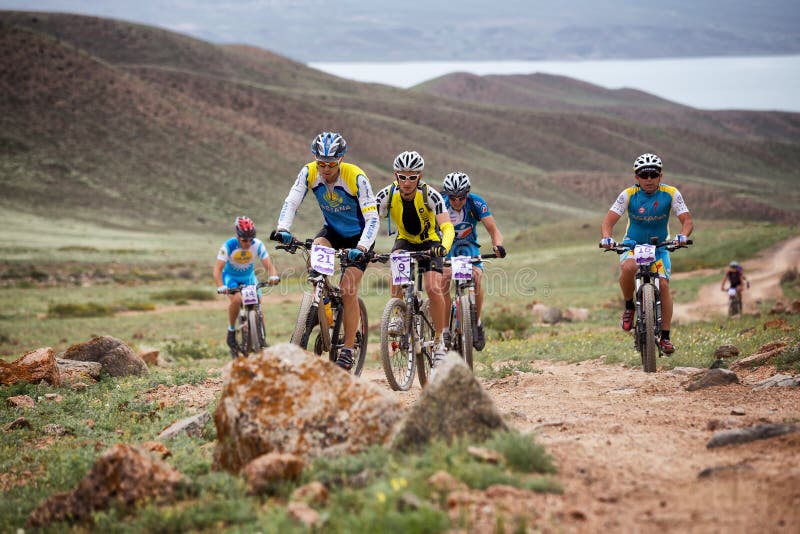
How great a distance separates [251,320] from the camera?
1212 centimetres

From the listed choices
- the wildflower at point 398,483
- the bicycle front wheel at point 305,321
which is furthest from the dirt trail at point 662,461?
the bicycle front wheel at point 305,321

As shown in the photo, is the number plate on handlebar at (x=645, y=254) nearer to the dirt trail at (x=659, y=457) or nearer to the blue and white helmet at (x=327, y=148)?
the dirt trail at (x=659, y=457)

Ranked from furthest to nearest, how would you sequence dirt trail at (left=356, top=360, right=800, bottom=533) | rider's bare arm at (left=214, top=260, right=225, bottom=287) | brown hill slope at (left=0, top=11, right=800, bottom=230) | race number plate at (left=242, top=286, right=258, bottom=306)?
brown hill slope at (left=0, top=11, right=800, bottom=230) → race number plate at (left=242, top=286, right=258, bottom=306) → rider's bare arm at (left=214, top=260, right=225, bottom=287) → dirt trail at (left=356, top=360, right=800, bottom=533)

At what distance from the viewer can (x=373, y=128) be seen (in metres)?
128

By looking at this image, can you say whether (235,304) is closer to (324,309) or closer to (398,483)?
(324,309)

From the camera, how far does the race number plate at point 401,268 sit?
9.20 metres

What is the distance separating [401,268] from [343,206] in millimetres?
997

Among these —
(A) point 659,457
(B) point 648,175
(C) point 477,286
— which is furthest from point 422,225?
(A) point 659,457

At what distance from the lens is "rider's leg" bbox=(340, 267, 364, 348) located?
30.6 ft

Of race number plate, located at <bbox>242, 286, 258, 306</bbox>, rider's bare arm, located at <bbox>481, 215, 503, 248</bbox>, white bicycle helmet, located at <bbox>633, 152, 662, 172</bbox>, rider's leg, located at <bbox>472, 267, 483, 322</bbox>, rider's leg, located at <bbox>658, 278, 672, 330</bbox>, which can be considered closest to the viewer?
white bicycle helmet, located at <bbox>633, 152, 662, 172</bbox>

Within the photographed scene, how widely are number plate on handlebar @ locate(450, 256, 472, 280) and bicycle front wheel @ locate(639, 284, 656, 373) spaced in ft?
7.43

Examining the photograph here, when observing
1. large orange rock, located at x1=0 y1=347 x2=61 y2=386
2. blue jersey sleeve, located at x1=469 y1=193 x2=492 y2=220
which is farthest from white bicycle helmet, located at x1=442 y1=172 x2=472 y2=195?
large orange rock, located at x1=0 y1=347 x2=61 y2=386

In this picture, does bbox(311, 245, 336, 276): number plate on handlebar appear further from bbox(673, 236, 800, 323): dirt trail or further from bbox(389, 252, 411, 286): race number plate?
bbox(673, 236, 800, 323): dirt trail

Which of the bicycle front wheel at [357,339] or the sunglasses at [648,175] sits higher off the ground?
the sunglasses at [648,175]
